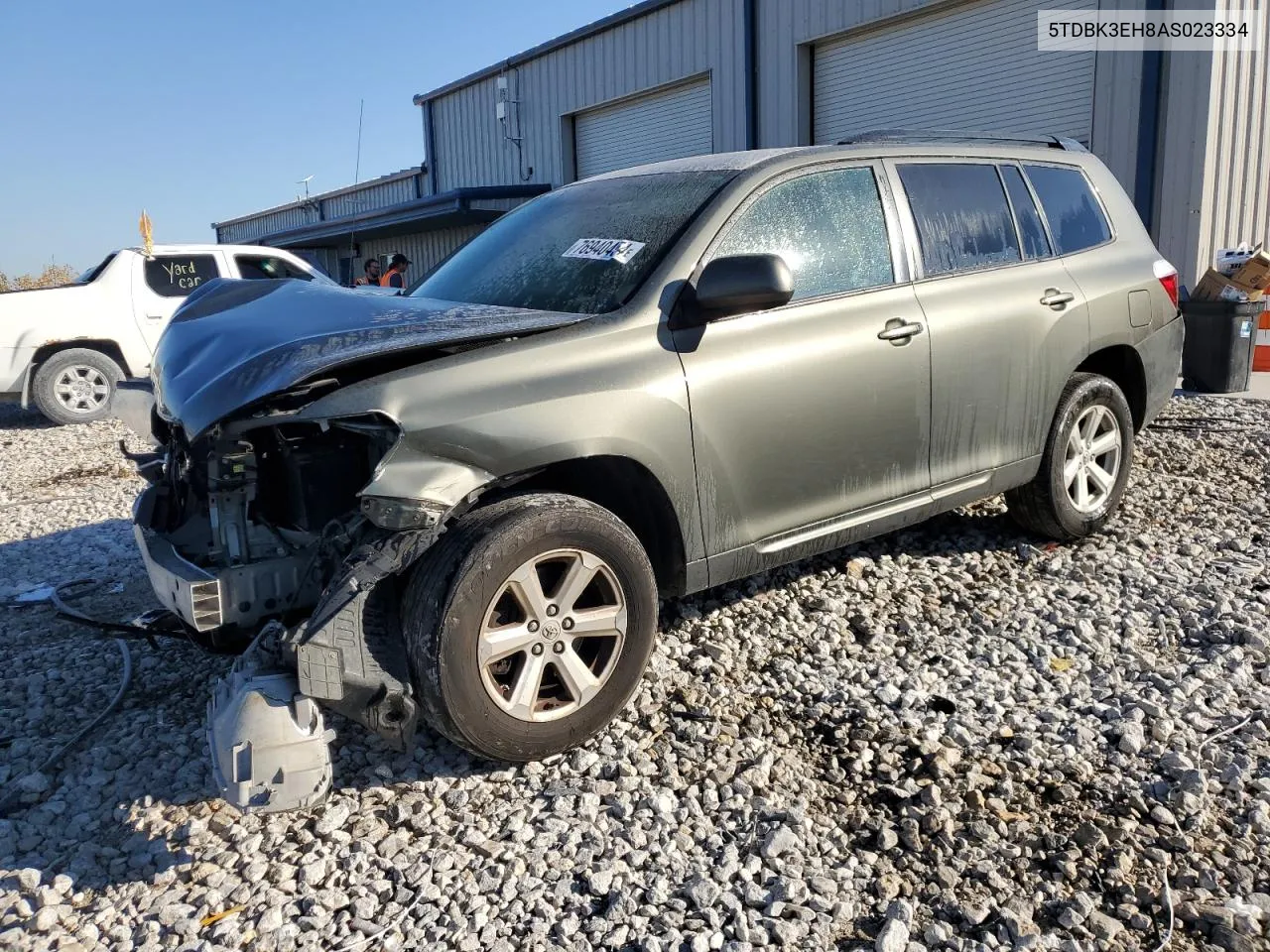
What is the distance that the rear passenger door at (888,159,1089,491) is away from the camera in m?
4.06

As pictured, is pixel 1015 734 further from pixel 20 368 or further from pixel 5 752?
pixel 20 368

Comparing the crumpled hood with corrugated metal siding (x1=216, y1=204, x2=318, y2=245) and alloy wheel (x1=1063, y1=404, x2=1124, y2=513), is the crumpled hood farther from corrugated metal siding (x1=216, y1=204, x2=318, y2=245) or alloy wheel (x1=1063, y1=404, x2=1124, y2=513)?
corrugated metal siding (x1=216, y1=204, x2=318, y2=245)

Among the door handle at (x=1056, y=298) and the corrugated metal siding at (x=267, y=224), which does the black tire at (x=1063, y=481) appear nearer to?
the door handle at (x=1056, y=298)

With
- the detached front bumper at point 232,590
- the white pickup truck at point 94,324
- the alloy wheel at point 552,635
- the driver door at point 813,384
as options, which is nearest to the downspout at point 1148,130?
the driver door at point 813,384

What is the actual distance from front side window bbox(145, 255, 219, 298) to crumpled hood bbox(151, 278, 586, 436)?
7.01 meters

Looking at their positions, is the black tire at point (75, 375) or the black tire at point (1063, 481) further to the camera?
the black tire at point (75, 375)

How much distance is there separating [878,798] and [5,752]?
2857 mm

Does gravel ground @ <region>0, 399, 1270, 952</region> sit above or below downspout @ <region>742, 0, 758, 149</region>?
below

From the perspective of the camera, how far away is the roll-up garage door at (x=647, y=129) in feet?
52.5

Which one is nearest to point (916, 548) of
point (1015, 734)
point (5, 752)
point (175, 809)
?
point (1015, 734)

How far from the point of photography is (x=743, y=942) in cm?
229

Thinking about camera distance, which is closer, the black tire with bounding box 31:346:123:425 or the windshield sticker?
the windshield sticker

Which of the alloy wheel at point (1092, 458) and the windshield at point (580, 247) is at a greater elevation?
the windshield at point (580, 247)

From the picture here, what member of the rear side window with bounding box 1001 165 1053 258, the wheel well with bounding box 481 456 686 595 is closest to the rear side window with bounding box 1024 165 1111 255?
the rear side window with bounding box 1001 165 1053 258
